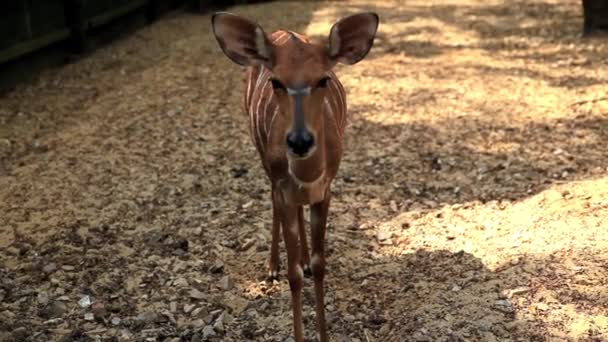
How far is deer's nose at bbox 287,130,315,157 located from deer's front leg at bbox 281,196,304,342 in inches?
21.9

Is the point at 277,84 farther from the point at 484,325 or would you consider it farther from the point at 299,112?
the point at 484,325

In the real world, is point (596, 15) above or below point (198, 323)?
above

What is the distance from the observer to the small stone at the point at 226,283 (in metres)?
3.90

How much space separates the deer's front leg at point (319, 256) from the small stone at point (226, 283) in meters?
0.67

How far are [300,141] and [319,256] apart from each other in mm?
908

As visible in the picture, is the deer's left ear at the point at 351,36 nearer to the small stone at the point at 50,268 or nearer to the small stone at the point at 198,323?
the small stone at the point at 198,323

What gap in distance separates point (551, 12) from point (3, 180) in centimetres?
756

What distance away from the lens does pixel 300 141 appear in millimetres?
2652

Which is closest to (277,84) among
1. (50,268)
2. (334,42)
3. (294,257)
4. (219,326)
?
(334,42)

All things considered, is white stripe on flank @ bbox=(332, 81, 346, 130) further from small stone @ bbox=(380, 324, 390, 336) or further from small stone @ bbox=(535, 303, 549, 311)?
small stone @ bbox=(535, 303, 549, 311)

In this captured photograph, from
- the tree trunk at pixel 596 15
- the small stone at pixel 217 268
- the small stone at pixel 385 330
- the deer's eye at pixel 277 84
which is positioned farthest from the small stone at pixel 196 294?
the tree trunk at pixel 596 15

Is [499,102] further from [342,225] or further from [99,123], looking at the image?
[99,123]

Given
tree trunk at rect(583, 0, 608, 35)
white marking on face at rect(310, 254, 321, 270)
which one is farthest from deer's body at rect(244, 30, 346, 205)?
tree trunk at rect(583, 0, 608, 35)

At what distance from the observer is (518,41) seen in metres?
8.29
